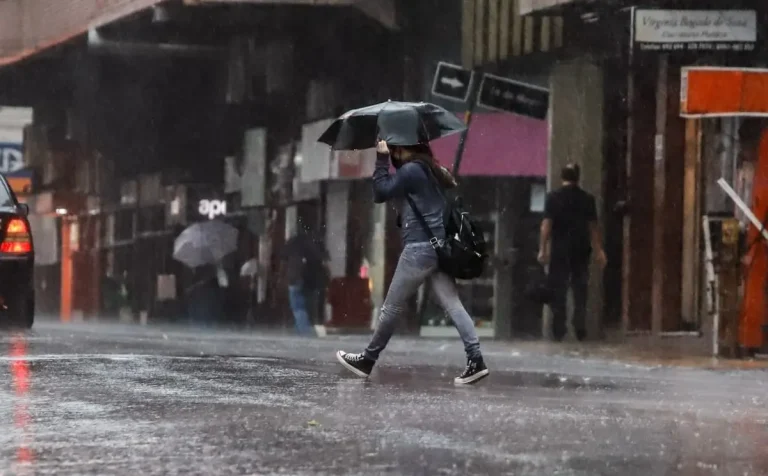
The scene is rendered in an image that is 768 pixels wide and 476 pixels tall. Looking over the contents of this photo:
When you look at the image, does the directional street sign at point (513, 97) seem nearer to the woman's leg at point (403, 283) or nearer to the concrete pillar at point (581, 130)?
the concrete pillar at point (581, 130)

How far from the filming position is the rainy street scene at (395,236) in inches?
336

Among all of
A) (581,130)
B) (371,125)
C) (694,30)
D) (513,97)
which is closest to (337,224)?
(513,97)

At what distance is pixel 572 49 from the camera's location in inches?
863

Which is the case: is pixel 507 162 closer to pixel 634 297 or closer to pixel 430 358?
pixel 634 297

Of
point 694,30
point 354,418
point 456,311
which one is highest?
point 694,30

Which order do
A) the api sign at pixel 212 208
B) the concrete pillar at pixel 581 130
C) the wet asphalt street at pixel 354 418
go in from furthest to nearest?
1. the api sign at pixel 212 208
2. the concrete pillar at pixel 581 130
3. the wet asphalt street at pixel 354 418

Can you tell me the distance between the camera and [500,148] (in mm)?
23656

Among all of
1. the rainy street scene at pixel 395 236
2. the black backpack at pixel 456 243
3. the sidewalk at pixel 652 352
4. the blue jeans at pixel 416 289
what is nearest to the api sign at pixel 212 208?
the rainy street scene at pixel 395 236

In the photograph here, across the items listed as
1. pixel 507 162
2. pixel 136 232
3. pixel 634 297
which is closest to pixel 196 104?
pixel 136 232

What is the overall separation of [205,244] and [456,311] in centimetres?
1888

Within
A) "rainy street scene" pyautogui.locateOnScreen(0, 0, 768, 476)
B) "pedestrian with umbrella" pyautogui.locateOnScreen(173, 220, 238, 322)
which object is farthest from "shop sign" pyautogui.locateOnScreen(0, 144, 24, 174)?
"pedestrian with umbrella" pyautogui.locateOnScreen(173, 220, 238, 322)

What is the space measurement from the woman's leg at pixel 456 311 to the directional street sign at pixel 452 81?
1103cm

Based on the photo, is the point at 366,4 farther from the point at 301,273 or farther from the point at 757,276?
the point at 757,276

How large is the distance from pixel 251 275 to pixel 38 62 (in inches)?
287
